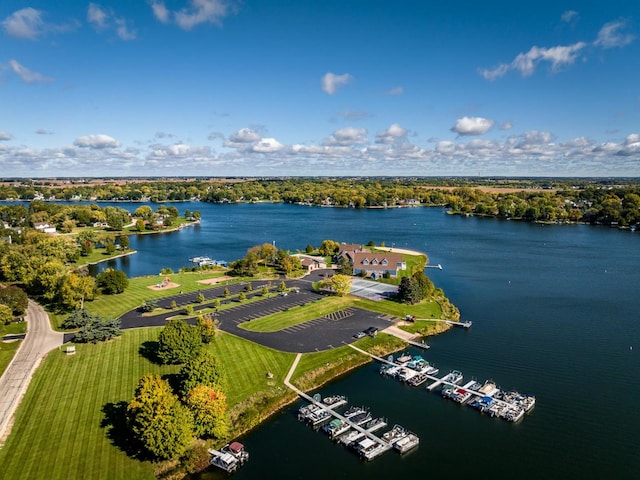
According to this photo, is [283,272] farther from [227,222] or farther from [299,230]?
[227,222]

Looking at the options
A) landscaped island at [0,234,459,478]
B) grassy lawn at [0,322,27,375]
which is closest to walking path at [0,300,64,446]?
grassy lawn at [0,322,27,375]

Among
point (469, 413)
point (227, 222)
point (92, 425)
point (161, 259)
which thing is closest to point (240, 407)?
point (92, 425)

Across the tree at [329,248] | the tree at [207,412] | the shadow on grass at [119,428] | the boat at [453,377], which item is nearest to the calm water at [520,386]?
the boat at [453,377]

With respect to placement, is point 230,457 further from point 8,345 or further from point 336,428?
point 8,345

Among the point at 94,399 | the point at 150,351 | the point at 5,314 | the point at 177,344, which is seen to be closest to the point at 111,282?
the point at 5,314

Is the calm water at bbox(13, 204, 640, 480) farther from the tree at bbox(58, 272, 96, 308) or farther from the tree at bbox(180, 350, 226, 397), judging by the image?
the tree at bbox(58, 272, 96, 308)

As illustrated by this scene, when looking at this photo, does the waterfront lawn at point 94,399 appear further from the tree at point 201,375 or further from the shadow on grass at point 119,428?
the tree at point 201,375
